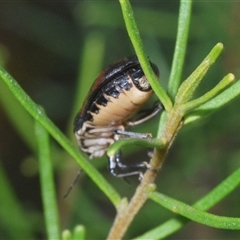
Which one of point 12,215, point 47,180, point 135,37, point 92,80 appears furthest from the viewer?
point 92,80

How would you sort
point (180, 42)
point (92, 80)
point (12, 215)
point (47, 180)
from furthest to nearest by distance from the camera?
1. point (92, 80)
2. point (12, 215)
3. point (47, 180)
4. point (180, 42)

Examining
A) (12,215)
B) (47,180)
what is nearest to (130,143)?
(47,180)

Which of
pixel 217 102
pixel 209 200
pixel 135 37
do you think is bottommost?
pixel 209 200

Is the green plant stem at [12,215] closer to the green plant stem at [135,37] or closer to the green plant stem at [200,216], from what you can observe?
the green plant stem at [200,216]

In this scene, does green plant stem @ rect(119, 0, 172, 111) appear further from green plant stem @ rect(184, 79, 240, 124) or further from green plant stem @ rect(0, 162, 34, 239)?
green plant stem @ rect(0, 162, 34, 239)

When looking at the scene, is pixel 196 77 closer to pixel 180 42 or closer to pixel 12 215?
pixel 180 42
